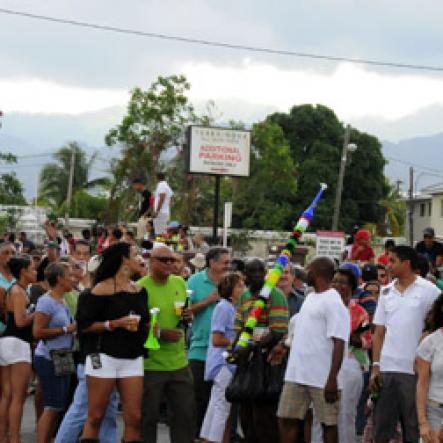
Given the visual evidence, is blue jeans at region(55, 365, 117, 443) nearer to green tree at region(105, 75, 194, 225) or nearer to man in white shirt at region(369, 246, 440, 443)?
man in white shirt at region(369, 246, 440, 443)

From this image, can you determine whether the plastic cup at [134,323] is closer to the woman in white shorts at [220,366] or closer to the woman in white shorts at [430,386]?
the woman in white shorts at [220,366]

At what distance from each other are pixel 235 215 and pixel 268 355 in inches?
1895

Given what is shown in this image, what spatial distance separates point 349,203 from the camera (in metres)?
63.8

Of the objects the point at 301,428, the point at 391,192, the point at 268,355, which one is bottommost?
the point at 301,428

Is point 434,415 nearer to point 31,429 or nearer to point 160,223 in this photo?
point 31,429

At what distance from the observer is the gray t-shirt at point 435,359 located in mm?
6973

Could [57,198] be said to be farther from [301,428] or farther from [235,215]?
[301,428]

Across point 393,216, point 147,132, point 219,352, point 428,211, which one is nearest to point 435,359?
point 219,352

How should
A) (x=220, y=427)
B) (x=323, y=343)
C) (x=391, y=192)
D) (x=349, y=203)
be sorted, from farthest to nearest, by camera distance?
(x=391, y=192) → (x=349, y=203) → (x=220, y=427) → (x=323, y=343)

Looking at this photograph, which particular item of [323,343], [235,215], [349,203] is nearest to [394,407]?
[323,343]

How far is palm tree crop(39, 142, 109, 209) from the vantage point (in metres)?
65.1

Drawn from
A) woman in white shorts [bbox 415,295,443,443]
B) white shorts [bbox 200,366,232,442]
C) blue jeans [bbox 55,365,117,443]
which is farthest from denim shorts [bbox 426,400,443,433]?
white shorts [bbox 200,366,232,442]

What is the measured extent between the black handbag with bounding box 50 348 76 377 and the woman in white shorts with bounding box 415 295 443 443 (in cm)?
356

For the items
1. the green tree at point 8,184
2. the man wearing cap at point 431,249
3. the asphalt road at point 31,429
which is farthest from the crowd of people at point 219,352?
the green tree at point 8,184
